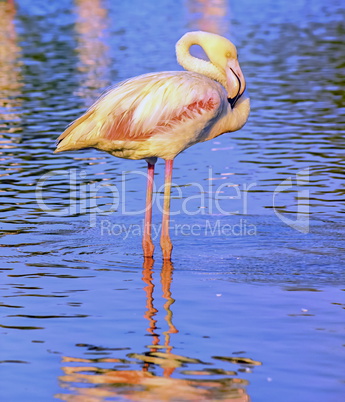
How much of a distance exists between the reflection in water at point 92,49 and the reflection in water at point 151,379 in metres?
9.85

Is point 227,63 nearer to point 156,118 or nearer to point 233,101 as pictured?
point 233,101

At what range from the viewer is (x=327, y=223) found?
8.21 metres

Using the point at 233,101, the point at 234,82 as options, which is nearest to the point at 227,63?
the point at 234,82

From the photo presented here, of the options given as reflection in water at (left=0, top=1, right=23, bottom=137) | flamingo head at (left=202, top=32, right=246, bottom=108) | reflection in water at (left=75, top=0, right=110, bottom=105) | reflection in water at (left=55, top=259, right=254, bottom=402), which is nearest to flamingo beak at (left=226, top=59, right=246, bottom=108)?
flamingo head at (left=202, top=32, right=246, bottom=108)

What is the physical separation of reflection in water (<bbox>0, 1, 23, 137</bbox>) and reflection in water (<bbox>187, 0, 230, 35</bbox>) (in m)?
5.45

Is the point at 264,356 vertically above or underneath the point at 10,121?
underneath

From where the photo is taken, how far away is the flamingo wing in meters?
7.21

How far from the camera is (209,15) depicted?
108 ft

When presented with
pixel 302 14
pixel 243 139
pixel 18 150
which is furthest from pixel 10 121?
pixel 302 14

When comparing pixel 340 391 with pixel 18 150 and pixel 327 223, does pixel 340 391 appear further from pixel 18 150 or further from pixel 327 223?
pixel 18 150

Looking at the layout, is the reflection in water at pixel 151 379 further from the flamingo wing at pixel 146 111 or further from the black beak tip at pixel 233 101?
the black beak tip at pixel 233 101

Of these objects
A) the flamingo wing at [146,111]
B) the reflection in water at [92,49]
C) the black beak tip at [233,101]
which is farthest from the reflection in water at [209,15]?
the flamingo wing at [146,111]

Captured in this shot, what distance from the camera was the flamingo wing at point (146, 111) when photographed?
7211mm

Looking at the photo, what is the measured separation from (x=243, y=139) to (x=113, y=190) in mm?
3036
